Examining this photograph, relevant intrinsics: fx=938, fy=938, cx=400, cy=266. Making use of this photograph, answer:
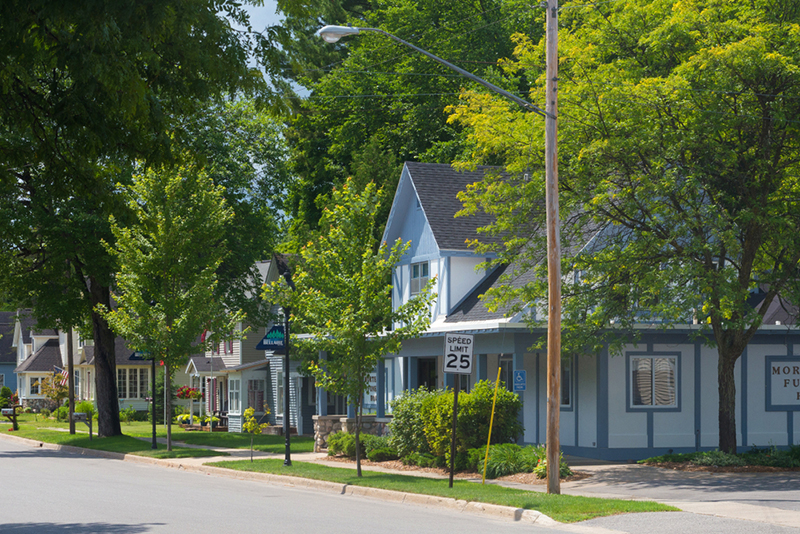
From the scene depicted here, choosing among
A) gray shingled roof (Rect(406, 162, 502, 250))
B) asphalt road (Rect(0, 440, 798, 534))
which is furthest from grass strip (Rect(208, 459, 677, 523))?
gray shingled roof (Rect(406, 162, 502, 250))

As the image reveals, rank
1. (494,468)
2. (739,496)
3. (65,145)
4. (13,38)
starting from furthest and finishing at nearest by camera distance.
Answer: (494,468) → (739,496) → (65,145) → (13,38)

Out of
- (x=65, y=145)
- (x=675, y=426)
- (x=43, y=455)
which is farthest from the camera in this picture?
(x=43, y=455)

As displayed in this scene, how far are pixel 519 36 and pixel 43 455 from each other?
66.6 feet

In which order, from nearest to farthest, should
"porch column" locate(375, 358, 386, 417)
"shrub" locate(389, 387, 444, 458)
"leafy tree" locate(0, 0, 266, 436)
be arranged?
"leafy tree" locate(0, 0, 266, 436), "shrub" locate(389, 387, 444, 458), "porch column" locate(375, 358, 386, 417)

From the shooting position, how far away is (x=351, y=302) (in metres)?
20.8

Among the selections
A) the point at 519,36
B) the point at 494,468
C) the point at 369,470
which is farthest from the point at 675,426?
the point at 519,36

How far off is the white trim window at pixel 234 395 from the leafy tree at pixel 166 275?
19928mm

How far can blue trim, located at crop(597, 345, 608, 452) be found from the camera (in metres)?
24.4

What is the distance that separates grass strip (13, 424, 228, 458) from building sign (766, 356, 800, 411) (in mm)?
16334

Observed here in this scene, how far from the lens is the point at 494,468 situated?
2094cm

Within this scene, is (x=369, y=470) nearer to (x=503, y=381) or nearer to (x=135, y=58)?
(x=503, y=381)

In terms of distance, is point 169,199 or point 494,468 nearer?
point 494,468

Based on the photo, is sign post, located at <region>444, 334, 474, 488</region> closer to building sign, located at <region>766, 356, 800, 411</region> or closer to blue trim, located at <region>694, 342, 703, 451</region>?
blue trim, located at <region>694, 342, 703, 451</region>

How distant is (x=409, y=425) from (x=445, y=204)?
872cm
